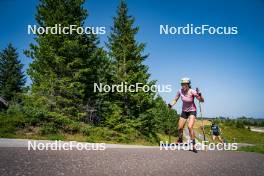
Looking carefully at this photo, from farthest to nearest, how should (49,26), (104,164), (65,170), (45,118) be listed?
(49,26)
(45,118)
(104,164)
(65,170)

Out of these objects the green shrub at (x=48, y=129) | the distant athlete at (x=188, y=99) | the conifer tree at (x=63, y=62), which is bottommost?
the green shrub at (x=48, y=129)

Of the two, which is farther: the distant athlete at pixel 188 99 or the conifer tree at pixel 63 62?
the conifer tree at pixel 63 62

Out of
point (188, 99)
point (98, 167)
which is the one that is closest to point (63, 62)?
point (188, 99)

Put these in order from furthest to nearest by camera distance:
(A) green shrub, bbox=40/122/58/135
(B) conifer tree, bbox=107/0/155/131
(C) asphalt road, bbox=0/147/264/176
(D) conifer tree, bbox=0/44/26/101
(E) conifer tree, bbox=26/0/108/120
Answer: (D) conifer tree, bbox=0/44/26/101 < (B) conifer tree, bbox=107/0/155/131 < (E) conifer tree, bbox=26/0/108/120 < (A) green shrub, bbox=40/122/58/135 < (C) asphalt road, bbox=0/147/264/176

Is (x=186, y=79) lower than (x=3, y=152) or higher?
higher

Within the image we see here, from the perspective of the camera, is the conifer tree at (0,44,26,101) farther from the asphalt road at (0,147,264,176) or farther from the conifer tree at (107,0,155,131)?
the asphalt road at (0,147,264,176)

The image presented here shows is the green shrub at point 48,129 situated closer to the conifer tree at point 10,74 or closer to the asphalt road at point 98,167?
the asphalt road at point 98,167

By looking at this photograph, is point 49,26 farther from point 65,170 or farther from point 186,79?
point 65,170

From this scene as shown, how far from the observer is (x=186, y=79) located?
8.75m

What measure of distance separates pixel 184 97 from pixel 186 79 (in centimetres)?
61

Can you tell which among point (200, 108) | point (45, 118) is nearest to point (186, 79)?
point (200, 108)

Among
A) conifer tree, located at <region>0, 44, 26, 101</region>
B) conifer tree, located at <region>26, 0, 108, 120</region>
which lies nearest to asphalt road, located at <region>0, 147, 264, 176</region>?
conifer tree, located at <region>26, 0, 108, 120</region>

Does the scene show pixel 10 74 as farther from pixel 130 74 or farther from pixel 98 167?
pixel 98 167

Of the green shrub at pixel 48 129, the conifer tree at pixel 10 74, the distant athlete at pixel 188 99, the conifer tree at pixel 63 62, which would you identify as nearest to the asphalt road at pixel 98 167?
the distant athlete at pixel 188 99
